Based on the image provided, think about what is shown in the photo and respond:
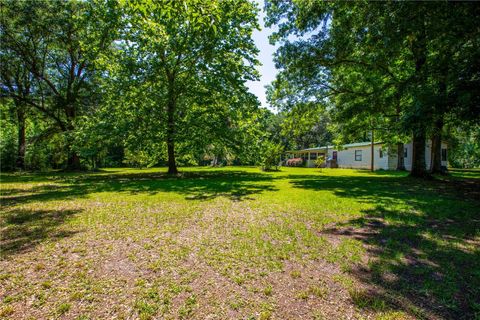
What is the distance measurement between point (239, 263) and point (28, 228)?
15.1ft

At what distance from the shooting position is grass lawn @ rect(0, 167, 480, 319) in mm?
2438

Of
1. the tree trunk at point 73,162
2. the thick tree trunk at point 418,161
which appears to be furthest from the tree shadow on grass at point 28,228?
the tree trunk at point 73,162

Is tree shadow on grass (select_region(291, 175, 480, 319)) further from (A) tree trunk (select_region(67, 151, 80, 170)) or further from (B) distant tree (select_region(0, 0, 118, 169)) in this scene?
(A) tree trunk (select_region(67, 151, 80, 170))

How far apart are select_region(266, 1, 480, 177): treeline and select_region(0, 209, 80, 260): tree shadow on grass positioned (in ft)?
32.4

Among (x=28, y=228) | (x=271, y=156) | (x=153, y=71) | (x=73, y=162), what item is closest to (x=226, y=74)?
(x=153, y=71)

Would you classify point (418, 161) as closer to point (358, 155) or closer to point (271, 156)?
point (271, 156)

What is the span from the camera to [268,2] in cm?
1219

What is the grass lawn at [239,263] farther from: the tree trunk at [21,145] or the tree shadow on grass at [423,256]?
the tree trunk at [21,145]

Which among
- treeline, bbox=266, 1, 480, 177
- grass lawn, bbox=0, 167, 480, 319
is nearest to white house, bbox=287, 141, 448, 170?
treeline, bbox=266, 1, 480, 177

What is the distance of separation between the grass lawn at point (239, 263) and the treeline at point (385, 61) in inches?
144

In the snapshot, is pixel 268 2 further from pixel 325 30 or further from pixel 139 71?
pixel 139 71

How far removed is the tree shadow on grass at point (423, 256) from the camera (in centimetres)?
252

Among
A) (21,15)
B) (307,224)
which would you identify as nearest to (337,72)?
(307,224)

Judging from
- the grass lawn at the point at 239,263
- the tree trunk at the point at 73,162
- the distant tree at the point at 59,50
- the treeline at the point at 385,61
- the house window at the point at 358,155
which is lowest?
the grass lawn at the point at 239,263
